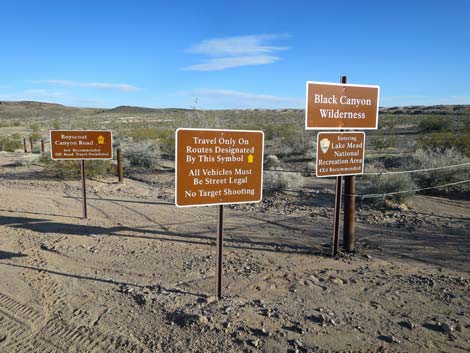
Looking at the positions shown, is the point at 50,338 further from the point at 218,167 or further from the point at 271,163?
the point at 271,163

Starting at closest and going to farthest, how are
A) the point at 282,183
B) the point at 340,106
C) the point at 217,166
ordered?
the point at 217,166, the point at 340,106, the point at 282,183

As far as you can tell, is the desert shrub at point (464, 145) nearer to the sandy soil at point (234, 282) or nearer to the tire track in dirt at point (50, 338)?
the sandy soil at point (234, 282)

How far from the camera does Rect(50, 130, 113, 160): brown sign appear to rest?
899cm

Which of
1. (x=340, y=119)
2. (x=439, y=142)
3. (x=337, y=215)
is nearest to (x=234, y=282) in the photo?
(x=337, y=215)

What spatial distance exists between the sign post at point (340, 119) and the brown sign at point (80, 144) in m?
5.32

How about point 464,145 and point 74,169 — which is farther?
point 464,145

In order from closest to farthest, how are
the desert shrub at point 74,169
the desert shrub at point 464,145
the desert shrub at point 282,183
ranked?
the desert shrub at point 282,183 < the desert shrub at point 74,169 < the desert shrub at point 464,145

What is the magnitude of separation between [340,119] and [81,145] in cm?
588

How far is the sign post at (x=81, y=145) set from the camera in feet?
29.5

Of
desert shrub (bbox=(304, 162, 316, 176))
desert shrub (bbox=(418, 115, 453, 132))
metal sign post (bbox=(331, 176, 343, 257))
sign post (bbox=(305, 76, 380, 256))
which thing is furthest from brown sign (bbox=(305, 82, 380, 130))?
desert shrub (bbox=(418, 115, 453, 132))

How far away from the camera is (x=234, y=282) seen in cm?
545

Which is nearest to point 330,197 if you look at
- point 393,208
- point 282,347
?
point 393,208

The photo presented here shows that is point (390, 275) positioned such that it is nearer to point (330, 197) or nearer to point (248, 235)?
point (248, 235)

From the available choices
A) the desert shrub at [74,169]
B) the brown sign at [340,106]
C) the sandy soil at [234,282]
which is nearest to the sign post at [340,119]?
the brown sign at [340,106]
